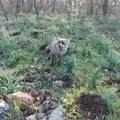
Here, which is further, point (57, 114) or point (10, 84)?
point (10, 84)

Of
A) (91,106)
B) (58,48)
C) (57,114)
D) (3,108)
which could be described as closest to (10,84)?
(3,108)

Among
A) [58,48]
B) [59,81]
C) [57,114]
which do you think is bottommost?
[59,81]

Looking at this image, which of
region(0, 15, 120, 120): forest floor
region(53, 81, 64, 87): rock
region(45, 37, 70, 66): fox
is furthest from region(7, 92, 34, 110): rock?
region(45, 37, 70, 66): fox

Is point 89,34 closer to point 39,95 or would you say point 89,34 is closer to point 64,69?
point 64,69

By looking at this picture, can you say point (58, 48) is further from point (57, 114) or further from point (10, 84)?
point (57, 114)

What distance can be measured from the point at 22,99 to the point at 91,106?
1.20m

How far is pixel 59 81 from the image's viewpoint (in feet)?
23.3

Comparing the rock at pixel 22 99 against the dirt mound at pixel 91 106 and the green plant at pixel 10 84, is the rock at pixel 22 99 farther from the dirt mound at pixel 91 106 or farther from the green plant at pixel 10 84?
the dirt mound at pixel 91 106

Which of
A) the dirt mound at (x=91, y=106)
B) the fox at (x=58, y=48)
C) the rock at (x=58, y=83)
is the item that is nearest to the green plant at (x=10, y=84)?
the rock at (x=58, y=83)

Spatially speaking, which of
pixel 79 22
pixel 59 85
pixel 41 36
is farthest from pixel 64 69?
pixel 79 22

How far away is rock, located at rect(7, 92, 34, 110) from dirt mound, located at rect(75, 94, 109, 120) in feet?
2.72

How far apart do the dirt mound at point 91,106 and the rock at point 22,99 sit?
2.72 feet

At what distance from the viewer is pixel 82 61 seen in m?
8.94

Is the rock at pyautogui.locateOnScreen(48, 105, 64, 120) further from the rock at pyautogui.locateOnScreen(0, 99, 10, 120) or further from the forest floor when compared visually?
the rock at pyautogui.locateOnScreen(0, 99, 10, 120)
